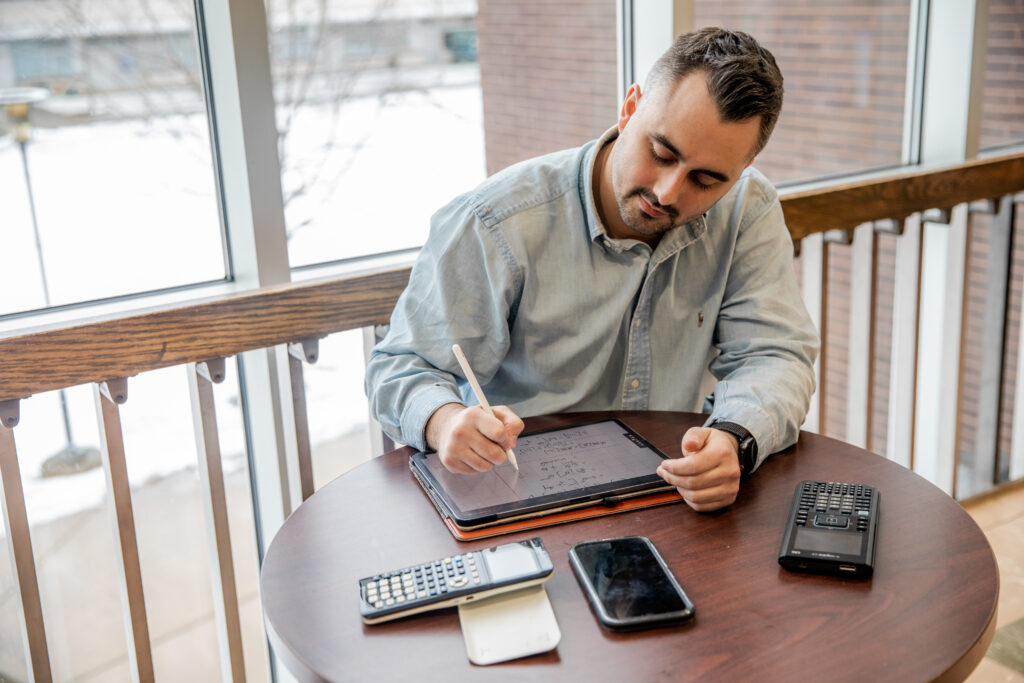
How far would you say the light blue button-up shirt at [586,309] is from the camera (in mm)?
1401

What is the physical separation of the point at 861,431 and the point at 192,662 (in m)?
1.79

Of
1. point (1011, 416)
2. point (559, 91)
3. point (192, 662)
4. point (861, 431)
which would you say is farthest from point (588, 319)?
point (1011, 416)

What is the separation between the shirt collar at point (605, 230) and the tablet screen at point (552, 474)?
0.32 m

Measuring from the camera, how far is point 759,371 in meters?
1.42

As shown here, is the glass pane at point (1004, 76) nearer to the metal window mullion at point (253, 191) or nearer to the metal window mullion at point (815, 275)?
the metal window mullion at point (815, 275)

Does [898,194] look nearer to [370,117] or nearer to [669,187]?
[669,187]

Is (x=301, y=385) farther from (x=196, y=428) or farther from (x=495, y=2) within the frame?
(x=495, y=2)

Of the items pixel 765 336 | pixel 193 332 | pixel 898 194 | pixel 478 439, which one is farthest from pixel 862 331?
pixel 193 332

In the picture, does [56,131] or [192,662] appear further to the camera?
[192,662]

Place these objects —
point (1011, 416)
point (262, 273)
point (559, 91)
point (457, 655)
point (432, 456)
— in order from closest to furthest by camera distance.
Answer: point (457, 655), point (432, 456), point (262, 273), point (559, 91), point (1011, 416)

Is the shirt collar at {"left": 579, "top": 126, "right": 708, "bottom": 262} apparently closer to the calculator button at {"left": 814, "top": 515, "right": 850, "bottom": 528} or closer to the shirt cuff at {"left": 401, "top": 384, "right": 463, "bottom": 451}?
Answer: the shirt cuff at {"left": 401, "top": 384, "right": 463, "bottom": 451}

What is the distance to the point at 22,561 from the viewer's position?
1414mm

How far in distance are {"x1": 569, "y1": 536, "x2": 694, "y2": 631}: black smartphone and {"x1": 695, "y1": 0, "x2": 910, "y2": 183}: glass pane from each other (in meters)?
1.94

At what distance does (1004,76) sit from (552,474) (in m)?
2.57
